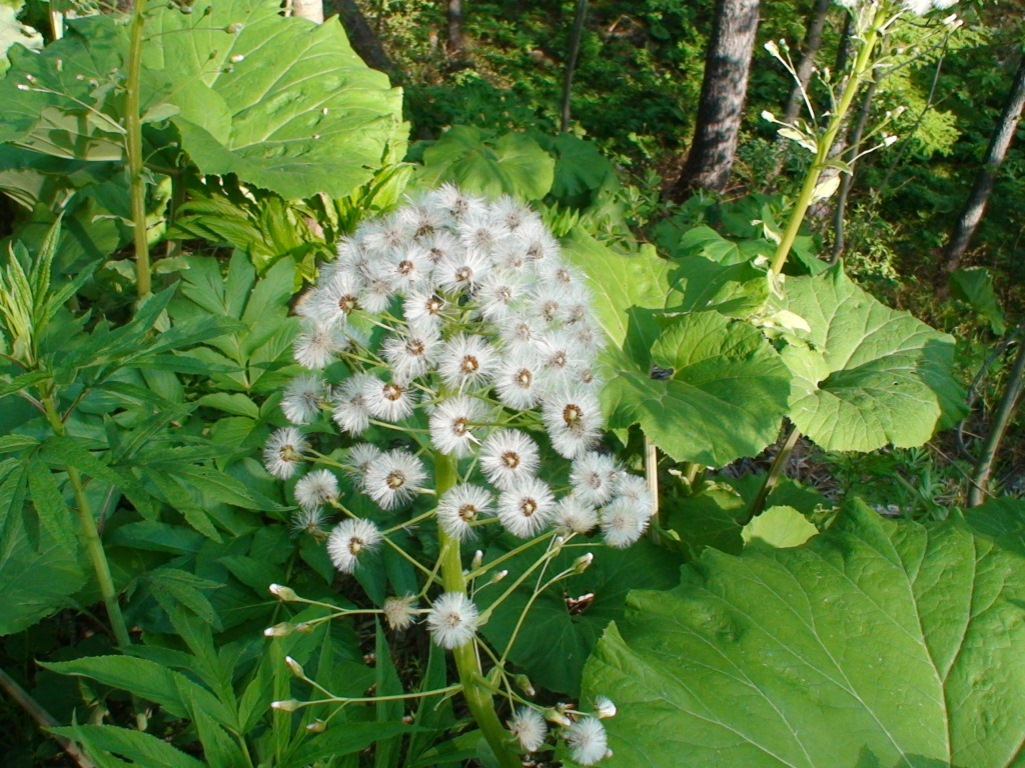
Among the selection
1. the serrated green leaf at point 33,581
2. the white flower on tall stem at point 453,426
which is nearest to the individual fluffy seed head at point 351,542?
the white flower on tall stem at point 453,426

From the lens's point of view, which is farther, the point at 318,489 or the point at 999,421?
the point at 999,421

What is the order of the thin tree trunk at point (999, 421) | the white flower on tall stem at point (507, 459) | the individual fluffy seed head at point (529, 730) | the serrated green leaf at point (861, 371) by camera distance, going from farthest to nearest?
the thin tree trunk at point (999, 421) < the serrated green leaf at point (861, 371) < the white flower on tall stem at point (507, 459) < the individual fluffy seed head at point (529, 730)

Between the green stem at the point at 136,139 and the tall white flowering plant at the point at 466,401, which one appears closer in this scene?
the tall white flowering plant at the point at 466,401

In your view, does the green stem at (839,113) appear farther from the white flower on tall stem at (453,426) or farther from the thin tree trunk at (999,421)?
the white flower on tall stem at (453,426)

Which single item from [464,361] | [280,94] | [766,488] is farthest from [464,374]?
[280,94]

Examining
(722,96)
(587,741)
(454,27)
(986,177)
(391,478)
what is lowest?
(986,177)

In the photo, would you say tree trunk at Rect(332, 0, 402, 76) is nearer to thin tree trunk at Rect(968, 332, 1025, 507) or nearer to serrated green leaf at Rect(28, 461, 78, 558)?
thin tree trunk at Rect(968, 332, 1025, 507)

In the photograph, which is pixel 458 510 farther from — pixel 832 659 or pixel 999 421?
pixel 999 421
